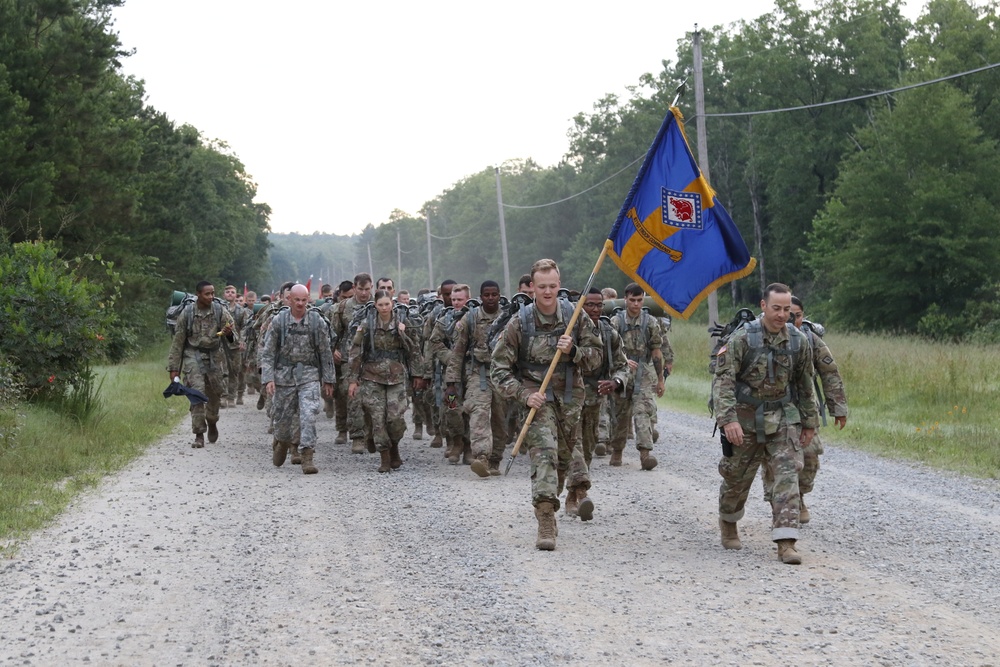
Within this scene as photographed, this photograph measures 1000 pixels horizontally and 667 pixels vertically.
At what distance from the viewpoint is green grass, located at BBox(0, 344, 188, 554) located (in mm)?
10320

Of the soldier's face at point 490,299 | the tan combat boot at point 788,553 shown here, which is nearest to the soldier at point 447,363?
the soldier's face at point 490,299

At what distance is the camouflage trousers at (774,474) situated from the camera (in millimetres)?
8195

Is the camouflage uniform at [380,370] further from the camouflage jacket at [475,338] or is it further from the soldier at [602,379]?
the soldier at [602,379]

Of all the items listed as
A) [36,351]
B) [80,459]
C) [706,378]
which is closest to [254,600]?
[80,459]

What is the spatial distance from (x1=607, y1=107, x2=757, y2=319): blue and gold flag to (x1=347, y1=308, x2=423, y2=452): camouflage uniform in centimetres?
402

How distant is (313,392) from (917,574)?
745cm

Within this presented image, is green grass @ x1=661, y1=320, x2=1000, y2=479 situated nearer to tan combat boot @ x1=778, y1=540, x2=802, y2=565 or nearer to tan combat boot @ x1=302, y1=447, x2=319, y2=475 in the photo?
tan combat boot @ x1=778, y1=540, x2=802, y2=565

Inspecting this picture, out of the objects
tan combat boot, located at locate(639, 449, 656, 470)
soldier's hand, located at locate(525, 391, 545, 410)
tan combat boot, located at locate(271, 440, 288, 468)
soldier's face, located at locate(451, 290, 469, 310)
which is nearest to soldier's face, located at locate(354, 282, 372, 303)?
soldier's face, located at locate(451, 290, 469, 310)

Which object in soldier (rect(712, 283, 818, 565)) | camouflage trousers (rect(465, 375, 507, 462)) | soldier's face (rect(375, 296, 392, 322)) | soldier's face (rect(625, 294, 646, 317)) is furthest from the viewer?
soldier's face (rect(625, 294, 646, 317))

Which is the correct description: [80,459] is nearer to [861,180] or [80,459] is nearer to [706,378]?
[706,378]

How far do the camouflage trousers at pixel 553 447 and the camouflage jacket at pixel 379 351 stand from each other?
4431mm

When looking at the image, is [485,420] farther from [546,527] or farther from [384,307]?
[546,527]

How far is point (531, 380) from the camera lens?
30.0ft

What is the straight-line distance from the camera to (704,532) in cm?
935
